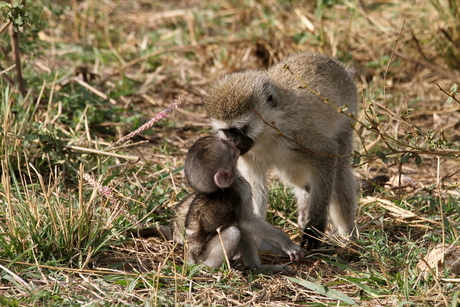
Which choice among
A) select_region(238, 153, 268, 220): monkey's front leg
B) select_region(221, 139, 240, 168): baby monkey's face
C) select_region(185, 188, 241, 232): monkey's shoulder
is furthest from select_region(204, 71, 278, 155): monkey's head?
select_region(185, 188, 241, 232): monkey's shoulder

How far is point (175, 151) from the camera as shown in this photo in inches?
262

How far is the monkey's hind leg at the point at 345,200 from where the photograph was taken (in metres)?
5.14

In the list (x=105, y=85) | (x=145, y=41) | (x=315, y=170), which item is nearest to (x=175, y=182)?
(x=315, y=170)

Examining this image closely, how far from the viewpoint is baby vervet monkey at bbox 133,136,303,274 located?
13.9ft

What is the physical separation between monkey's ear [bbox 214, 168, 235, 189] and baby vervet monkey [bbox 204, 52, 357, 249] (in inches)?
15.0

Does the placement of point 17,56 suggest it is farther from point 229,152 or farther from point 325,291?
point 325,291

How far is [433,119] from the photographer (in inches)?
290

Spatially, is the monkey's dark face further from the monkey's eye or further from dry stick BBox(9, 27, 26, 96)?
dry stick BBox(9, 27, 26, 96)

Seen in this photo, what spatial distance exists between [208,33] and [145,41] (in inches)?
43.1

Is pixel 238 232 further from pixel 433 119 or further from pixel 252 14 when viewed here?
pixel 252 14

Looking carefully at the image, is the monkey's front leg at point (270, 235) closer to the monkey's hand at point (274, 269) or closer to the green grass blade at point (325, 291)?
the monkey's hand at point (274, 269)

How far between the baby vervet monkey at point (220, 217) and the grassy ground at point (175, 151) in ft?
0.63

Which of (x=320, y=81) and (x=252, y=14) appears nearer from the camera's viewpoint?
(x=320, y=81)

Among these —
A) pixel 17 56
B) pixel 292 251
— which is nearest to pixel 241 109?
pixel 292 251
